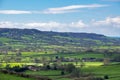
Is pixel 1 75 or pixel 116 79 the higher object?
pixel 1 75

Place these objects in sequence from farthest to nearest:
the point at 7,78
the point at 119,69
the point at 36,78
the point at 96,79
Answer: the point at 119,69 → the point at 96,79 → the point at 36,78 → the point at 7,78

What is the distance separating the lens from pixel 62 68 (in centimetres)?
14212

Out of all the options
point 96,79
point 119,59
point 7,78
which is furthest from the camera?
point 119,59

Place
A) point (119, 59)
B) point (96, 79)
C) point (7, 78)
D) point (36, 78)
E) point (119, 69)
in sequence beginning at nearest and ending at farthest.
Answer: point (7, 78)
point (36, 78)
point (96, 79)
point (119, 69)
point (119, 59)

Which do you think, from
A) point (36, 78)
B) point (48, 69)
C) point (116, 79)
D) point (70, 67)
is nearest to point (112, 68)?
point (70, 67)

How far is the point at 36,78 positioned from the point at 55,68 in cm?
10767

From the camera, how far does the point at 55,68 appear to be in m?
141

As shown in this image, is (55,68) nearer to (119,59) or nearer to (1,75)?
(119,59)

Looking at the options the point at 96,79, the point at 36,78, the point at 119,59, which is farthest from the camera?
the point at 119,59

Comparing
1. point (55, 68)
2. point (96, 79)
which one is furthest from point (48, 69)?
point (96, 79)

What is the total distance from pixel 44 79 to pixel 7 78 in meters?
3.87

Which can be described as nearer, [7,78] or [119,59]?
[7,78]

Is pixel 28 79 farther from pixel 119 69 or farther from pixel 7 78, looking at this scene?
pixel 119 69

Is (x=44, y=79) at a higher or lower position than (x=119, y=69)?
higher
